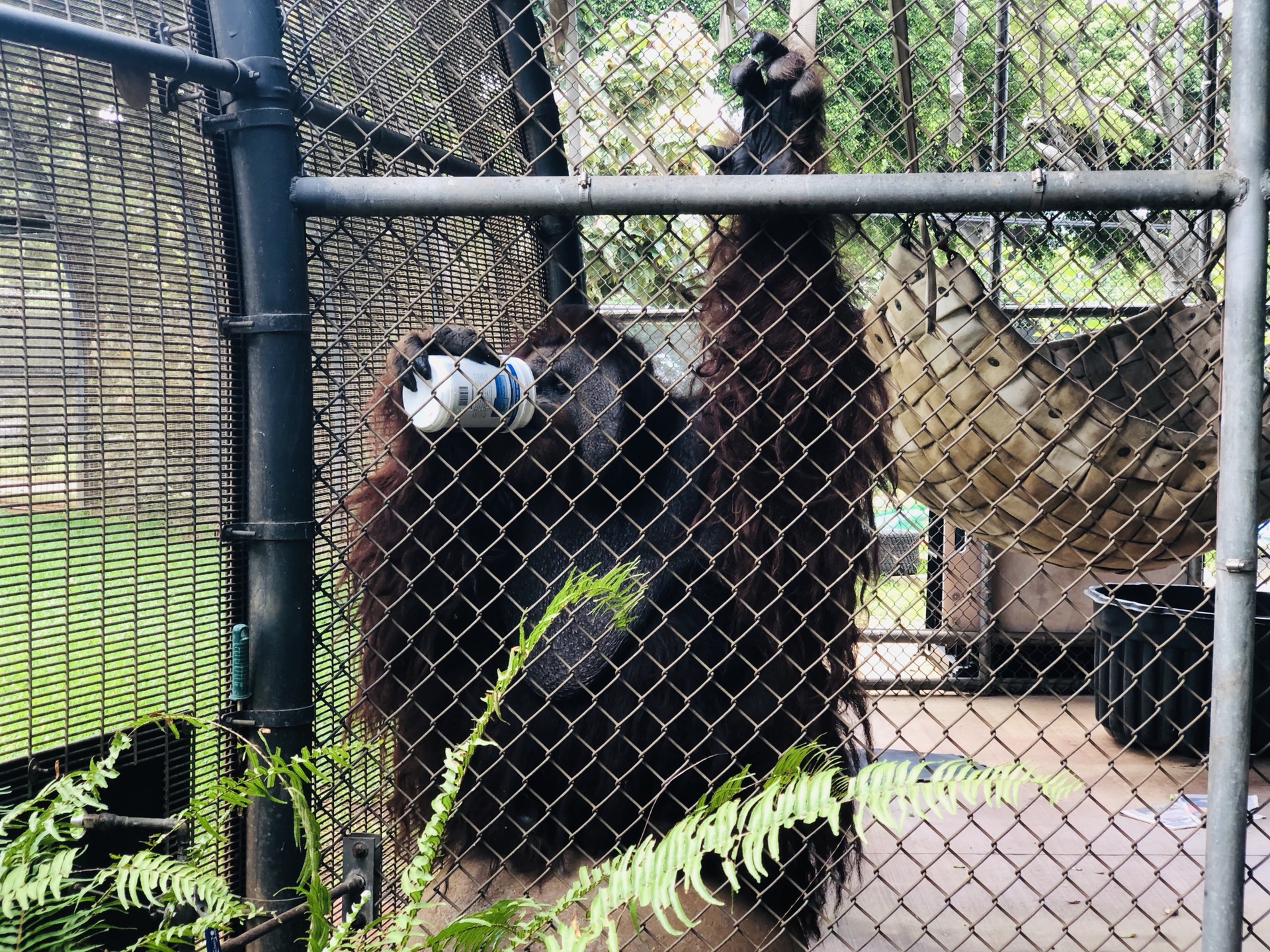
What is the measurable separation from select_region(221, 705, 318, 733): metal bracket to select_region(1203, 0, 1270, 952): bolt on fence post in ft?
5.46

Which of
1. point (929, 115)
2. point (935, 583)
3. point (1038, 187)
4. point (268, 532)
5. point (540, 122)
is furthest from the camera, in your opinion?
point (929, 115)

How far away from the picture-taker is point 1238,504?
1741 millimetres

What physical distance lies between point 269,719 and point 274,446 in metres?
0.53

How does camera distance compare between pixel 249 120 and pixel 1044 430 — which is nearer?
pixel 249 120

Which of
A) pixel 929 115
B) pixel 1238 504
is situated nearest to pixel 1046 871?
pixel 1238 504

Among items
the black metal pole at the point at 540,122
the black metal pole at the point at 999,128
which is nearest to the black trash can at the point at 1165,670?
the black metal pole at the point at 999,128

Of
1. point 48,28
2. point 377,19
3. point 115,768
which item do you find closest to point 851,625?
point 115,768

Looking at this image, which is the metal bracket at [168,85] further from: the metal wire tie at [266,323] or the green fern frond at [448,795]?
the green fern frond at [448,795]

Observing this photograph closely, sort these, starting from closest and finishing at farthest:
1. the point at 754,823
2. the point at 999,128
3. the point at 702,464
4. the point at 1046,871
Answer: the point at 754,823, the point at 702,464, the point at 1046,871, the point at 999,128

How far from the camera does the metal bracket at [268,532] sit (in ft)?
6.42

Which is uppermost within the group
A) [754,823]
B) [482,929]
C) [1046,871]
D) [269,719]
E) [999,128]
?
[999,128]

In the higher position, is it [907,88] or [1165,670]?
[907,88]

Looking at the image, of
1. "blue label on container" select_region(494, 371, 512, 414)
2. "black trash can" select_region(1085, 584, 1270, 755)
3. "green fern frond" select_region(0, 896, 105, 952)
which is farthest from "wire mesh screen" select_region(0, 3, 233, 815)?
"black trash can" select_region(1085, 584, 1270, 755)

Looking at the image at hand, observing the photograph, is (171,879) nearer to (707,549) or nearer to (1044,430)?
(707,549)
